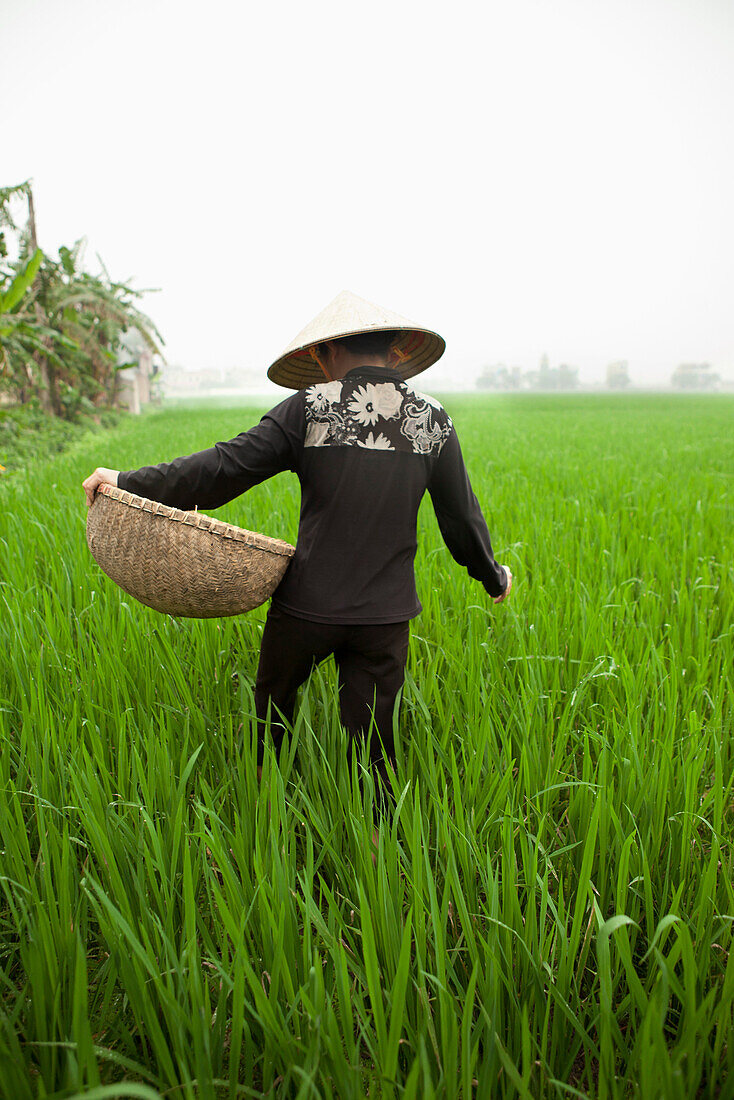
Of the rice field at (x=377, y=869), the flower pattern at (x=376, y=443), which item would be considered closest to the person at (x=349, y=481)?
the flower pattern at (x=376, y=443)

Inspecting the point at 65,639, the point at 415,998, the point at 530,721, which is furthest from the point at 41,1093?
the point at 65,639

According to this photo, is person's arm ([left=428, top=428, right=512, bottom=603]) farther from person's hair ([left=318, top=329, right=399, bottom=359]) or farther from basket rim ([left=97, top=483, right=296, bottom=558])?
basket rim ([left=97, top=483, right=296, bottom=558])

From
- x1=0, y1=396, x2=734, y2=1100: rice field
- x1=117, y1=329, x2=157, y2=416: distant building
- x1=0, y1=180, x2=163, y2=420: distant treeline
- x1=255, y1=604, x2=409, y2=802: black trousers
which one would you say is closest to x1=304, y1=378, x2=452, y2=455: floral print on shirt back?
x1=255, y1=604, x2=409, y2=802: black trousers

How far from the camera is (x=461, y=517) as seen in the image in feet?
4.61

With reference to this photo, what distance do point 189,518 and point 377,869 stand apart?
647mm

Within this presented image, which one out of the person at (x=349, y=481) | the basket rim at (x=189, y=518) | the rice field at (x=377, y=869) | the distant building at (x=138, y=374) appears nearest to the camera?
the rice field at (x=377, y=869)

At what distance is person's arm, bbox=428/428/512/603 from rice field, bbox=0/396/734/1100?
0.25 meters

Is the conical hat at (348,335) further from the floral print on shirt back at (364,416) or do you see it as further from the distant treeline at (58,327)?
the distant treeline at (58,327)

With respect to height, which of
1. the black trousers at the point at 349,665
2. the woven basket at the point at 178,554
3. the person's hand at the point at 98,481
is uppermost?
the person's hand at the point at 98,481

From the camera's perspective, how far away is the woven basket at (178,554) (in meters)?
1.16

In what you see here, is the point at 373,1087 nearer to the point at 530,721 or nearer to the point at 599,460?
the point at 530,721

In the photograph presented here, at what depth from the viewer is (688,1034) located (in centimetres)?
74

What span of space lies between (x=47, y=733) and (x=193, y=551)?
1.58ft

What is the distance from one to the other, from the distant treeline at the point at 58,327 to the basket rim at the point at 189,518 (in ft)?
20.9
